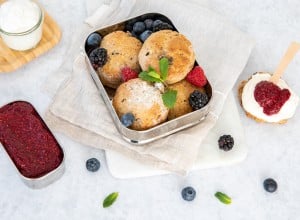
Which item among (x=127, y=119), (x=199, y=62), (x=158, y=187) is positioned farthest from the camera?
(x=199, y=62)

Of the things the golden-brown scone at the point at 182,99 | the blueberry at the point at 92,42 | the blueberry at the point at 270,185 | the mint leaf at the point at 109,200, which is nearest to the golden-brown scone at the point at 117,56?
the blueberry at the point at 92,42

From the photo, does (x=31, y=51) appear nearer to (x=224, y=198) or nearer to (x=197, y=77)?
(x=197, y=77)

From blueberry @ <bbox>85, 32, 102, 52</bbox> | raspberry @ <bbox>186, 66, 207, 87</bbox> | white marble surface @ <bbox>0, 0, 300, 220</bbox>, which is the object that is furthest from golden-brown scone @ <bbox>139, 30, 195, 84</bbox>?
white marble surface @ <bbox>0, 0, 300, 220</bbox>

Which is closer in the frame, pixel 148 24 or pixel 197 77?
pixel 197 77

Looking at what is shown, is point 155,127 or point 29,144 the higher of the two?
point 155,127

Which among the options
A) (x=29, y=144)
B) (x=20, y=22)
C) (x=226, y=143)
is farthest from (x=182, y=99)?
(x=20, y=22)

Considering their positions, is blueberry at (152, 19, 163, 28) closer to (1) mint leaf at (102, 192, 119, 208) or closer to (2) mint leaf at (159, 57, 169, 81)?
(2) mint leaf at (159, 57, 169, 81)

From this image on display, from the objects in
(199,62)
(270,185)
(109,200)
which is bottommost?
(109,200)

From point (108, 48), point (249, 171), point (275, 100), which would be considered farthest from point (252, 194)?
point (108, 48)
